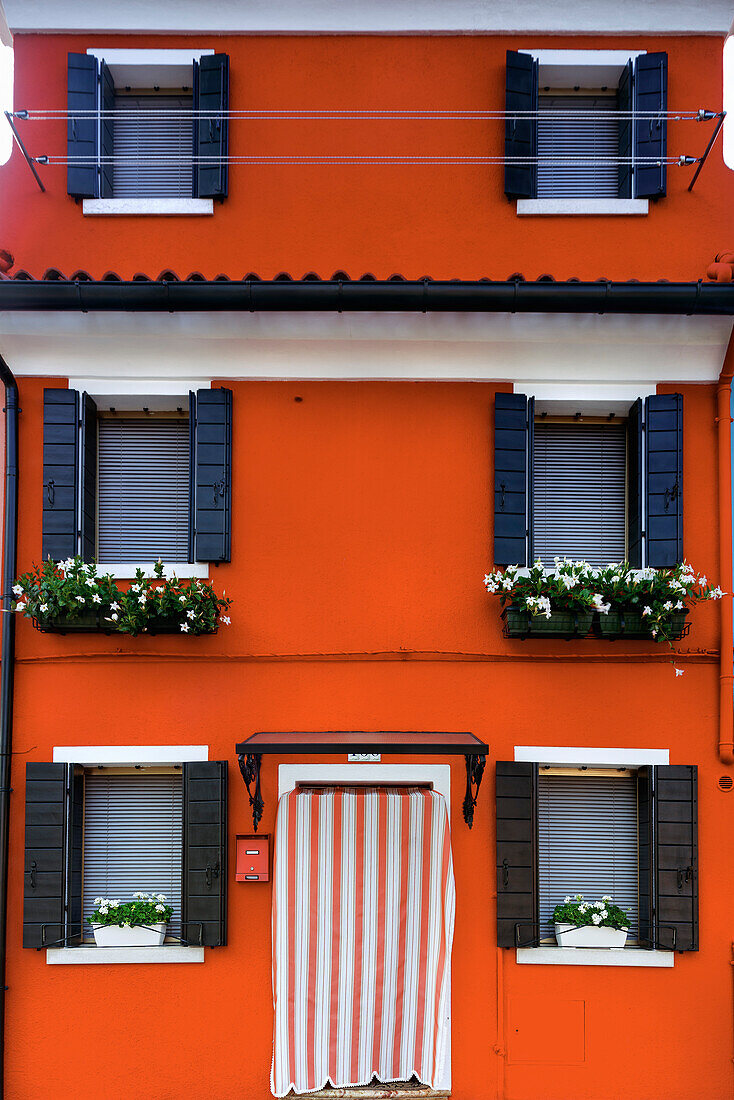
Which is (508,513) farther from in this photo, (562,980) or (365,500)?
Answer: (562,980)

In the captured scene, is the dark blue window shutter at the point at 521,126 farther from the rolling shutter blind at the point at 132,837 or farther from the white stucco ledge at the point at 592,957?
the white stucco ledge at the point at 592,957

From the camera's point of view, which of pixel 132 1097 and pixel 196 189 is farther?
pixel 196 189

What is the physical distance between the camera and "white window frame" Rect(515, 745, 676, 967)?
236 inches

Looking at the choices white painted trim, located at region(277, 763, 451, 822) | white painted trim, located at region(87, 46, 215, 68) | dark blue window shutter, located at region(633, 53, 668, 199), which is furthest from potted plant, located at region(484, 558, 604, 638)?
white painted trim, located at region(87, 46, 215, 68)

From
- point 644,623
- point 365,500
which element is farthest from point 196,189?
point 644,623

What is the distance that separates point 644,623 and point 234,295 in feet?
12.8

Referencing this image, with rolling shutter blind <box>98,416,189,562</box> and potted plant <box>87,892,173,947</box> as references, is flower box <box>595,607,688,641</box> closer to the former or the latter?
rolling shutter blind <box>98,416,189,562</box>

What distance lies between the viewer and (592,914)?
604cm

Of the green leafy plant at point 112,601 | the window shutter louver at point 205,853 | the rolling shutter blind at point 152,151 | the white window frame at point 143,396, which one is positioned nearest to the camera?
the green leafy plant at point 112,601

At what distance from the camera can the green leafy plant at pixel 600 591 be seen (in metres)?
5.90

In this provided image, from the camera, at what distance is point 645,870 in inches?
244

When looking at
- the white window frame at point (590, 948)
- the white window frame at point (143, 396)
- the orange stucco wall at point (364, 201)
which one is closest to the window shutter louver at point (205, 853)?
the white window frame at point (143, 396)

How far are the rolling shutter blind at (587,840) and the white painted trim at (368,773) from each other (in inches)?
33.4

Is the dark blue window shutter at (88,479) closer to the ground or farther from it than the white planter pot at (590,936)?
farther from it
